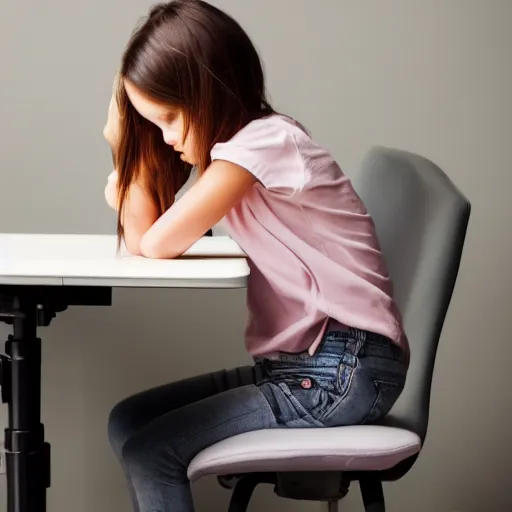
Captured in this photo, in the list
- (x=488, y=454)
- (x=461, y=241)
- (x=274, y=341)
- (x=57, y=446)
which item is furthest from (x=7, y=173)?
(x=488, y=454)

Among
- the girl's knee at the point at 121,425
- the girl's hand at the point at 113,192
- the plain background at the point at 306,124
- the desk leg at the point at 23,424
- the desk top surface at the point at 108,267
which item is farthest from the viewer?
the plain background at the point at 306,124

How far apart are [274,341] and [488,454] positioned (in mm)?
1001

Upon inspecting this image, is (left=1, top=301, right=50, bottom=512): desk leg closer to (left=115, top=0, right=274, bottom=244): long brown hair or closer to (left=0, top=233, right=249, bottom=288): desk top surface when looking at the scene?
(left=0, top=233, right=249, bottom=288): desk top surface

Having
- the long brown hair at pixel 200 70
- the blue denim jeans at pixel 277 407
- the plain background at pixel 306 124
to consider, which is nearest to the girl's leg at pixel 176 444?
the blue denim jeans at pixel 277 407

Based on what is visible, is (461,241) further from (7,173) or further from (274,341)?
(7,173)

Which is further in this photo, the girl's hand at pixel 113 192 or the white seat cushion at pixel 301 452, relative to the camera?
the girl's hand at pixel 113 192

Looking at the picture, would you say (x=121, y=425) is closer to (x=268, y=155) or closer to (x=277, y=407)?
(x=277, y=407)

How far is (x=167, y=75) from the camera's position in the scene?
1.24m

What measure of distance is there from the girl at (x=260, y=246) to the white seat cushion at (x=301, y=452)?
27 millimetres

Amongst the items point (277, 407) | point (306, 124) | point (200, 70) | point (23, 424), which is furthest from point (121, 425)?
point (306, 124)

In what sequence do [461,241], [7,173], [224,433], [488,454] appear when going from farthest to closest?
[488,454], [7,173], [461,241], [224,433]

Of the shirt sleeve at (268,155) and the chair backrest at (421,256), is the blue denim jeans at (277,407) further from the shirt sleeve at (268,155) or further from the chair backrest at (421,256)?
the shirt sleeve at (268,155)

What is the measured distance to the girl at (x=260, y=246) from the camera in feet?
3.80

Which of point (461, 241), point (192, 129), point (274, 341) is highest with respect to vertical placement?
point (192, 129)
